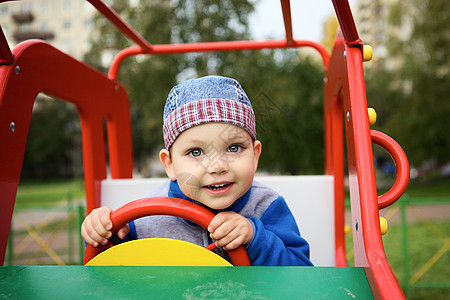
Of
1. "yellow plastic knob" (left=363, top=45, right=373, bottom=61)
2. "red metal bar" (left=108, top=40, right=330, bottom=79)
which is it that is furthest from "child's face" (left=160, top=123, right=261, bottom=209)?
"red metal bar" (left=108, top=40, right=330, bottom=79)

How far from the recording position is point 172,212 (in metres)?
0.93

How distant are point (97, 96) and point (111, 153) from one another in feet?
1.09

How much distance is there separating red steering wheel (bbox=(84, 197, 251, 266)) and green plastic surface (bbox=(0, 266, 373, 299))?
189 millimetres

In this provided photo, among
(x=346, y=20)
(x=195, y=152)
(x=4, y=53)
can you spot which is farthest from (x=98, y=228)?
(x=346, y=20)

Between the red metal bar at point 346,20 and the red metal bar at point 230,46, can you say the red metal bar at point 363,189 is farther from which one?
the red metal bar at point 230,46

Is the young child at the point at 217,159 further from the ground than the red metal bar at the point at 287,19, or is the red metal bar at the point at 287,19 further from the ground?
the red metal bar at the point at 287,19

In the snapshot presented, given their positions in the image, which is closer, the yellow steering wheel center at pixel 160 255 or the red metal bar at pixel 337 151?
the yellow steering wheel center at pixel 160 255

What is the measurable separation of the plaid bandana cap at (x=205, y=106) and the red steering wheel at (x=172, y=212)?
16 cm

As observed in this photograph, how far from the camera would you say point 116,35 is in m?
9.90

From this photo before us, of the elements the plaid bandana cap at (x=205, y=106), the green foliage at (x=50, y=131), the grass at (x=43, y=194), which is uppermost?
the plaid bandana cap at (x=205, y=106)

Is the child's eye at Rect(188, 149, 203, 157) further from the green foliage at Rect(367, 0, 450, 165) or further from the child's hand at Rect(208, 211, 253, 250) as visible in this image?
the green foliage at Rect(367, 0, 450, 165)

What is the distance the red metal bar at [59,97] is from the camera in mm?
1028

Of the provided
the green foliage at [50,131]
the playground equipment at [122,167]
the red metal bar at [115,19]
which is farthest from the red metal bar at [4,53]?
the green foliage at [50,131]

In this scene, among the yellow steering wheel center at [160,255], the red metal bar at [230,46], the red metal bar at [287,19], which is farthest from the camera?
the red metal bar at [230,46]
